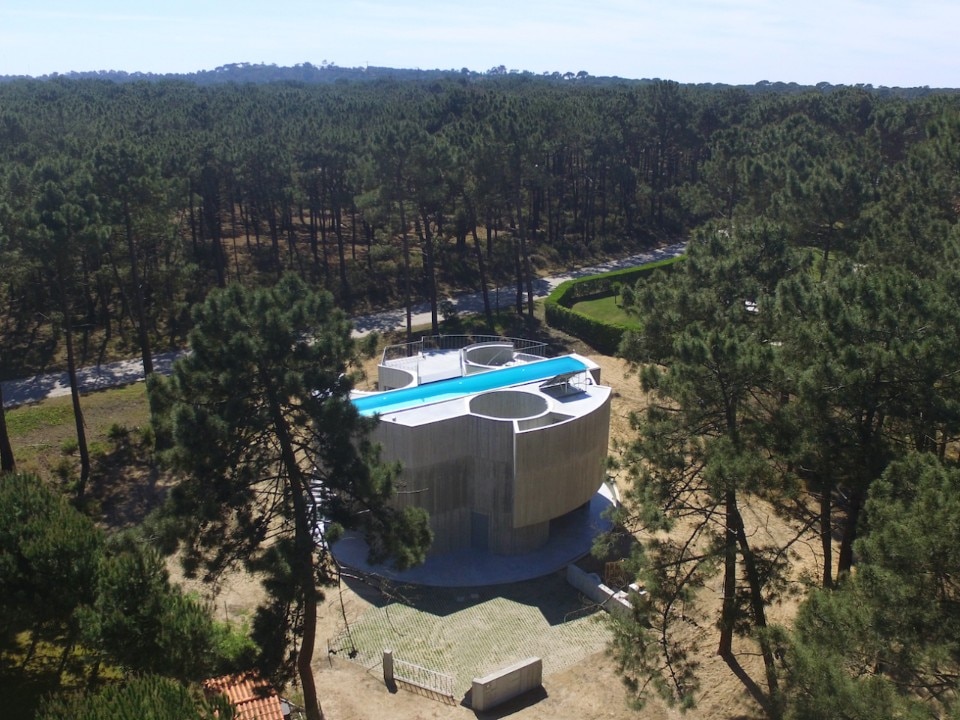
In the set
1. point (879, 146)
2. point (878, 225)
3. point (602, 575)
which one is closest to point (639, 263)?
point (879, 146)

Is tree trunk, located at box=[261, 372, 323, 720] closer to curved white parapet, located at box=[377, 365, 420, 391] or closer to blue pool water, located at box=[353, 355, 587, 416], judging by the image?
blue pool water, located at box=[353, 355, 587, 416]

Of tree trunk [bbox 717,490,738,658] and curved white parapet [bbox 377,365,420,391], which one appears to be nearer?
tree trunk [bbox 717,490,738,658]

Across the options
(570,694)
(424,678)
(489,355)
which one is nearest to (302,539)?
(424,678)

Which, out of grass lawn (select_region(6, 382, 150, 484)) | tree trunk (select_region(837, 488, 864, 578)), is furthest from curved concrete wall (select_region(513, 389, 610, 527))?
grass lawn (select_region(6, 382, 150, 484))

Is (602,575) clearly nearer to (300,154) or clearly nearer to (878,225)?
(878,225)

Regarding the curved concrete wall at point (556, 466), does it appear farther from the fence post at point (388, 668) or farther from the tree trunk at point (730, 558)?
the fence post at point (388, 668)

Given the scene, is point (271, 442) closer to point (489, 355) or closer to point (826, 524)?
point (826, 524)
